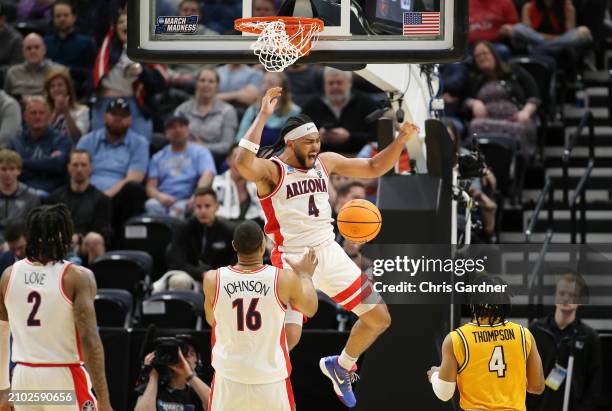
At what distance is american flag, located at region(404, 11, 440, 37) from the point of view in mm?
8180

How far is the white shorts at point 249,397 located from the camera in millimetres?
8234

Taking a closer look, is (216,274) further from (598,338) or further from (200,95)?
(200,95)

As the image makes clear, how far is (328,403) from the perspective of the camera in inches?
456

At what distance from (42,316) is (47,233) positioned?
1.80 feet

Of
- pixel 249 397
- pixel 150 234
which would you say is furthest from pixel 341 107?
pixel 249 397

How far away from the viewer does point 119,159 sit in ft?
46.9

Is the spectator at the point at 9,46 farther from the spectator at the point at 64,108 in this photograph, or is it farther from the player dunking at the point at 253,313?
the player dunking at the point at 253,313

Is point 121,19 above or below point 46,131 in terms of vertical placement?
above

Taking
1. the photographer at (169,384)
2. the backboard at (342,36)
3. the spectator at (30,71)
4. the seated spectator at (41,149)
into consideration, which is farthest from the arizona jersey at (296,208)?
the spectator at (30,71)

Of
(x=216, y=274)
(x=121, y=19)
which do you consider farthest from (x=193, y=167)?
(x=216, y=274)

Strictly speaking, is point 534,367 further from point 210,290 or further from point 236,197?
point 236,197

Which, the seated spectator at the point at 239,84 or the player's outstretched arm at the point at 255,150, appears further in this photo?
the seated spectator at the point at 239,84

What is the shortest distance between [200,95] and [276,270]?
22.8 ft

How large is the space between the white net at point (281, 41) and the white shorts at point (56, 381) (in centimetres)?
242
